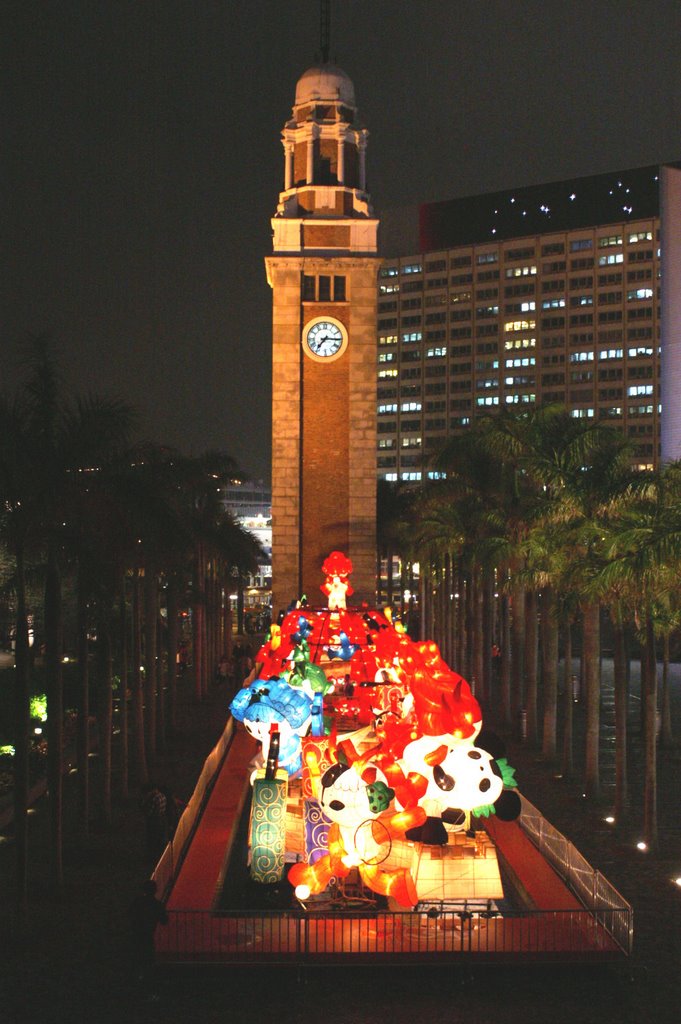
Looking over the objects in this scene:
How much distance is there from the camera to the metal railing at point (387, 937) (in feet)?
37.7

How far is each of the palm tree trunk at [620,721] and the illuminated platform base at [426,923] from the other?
13.6 ft

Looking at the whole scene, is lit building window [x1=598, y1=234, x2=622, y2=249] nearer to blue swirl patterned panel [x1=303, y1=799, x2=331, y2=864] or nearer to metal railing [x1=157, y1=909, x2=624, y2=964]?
blue swirl patterned panel [x1=303, y1=799, x2=331, y2=864]

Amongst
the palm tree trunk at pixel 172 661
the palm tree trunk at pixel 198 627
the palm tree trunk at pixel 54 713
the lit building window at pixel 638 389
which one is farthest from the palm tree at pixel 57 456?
the lit building window at pixel 638 389

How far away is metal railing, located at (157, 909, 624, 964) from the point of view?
11.5 meters

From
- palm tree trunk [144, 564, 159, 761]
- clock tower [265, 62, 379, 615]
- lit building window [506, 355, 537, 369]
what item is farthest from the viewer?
lit building window [506, 355, 537, 369]

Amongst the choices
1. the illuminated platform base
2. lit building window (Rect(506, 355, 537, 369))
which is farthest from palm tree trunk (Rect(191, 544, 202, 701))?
lit building window (Rect(506, 355, 537, 369))

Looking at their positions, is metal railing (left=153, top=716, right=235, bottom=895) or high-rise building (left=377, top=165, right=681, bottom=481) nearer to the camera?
metal railing (left=153, top=716, right=235, bottom=895)

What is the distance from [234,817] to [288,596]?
21.8m

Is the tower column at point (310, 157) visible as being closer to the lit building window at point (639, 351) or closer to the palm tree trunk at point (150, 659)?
the palm tree trunk at point (150, 659)

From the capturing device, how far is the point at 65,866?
1541cm

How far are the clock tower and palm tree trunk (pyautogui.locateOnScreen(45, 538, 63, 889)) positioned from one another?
24836mm

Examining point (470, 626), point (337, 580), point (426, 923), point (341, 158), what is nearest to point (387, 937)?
point (426, 923)

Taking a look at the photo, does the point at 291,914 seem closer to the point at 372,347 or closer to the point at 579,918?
the point at 579,918

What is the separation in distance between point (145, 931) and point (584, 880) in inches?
199
